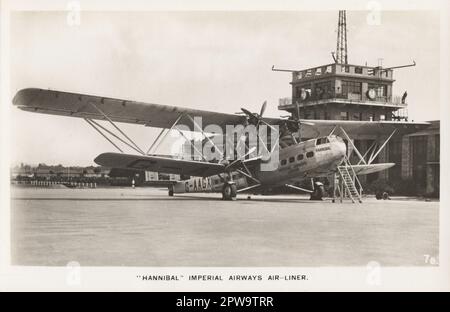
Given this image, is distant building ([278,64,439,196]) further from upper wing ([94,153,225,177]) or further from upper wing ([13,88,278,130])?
upper wing ([13,88,278,130])

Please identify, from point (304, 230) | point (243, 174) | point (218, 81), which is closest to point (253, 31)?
point (218, 81)

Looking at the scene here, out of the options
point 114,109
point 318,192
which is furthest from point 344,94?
point 114,109

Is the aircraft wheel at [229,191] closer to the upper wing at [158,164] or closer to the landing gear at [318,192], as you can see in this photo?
the upper wing at [158,164]

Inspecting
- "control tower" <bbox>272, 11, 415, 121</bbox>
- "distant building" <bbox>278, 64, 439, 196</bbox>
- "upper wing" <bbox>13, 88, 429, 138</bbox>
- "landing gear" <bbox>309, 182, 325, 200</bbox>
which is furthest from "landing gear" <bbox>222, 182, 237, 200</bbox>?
"control tower" <bbox>272, 11, 415, 121</bbox>

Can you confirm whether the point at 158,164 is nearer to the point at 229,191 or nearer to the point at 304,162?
the point at 229,191

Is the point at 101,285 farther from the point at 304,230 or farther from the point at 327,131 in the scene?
the point at 327,131
